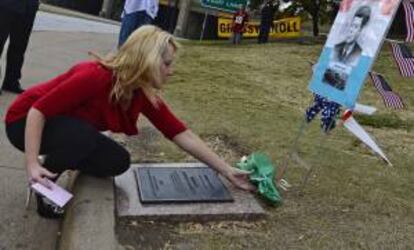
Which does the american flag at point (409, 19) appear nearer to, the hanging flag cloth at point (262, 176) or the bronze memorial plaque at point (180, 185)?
the hanging flag cloth at point (262, 176)

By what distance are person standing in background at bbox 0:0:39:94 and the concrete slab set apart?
3.36 metres

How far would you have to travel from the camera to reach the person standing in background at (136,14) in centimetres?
977

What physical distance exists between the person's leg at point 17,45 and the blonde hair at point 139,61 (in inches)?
140

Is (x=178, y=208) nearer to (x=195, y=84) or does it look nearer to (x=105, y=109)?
(x=105, y=109)

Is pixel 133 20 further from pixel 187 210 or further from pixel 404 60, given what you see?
pixel 187 210

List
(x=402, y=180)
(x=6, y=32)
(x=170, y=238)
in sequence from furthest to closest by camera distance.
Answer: (x=6, y=32)
(x=402, y=180)
(x=170, y=238)

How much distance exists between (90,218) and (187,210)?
1.74ft

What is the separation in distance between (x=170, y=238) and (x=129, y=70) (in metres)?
0.87

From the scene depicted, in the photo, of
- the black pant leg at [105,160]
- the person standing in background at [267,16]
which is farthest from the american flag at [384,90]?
the person standing in background at [267,16]

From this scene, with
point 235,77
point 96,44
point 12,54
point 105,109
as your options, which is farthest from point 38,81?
point 96,44

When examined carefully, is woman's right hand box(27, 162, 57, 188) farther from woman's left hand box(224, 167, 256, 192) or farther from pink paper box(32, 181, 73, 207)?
woman's left hand box(224, 167, 256, 192)

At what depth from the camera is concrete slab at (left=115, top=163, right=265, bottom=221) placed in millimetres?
3961


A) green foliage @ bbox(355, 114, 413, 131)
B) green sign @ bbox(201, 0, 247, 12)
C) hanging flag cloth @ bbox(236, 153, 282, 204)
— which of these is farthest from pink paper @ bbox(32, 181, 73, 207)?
green sign @ bbox(201, 0, 247, 12)

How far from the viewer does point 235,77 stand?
1009cm
